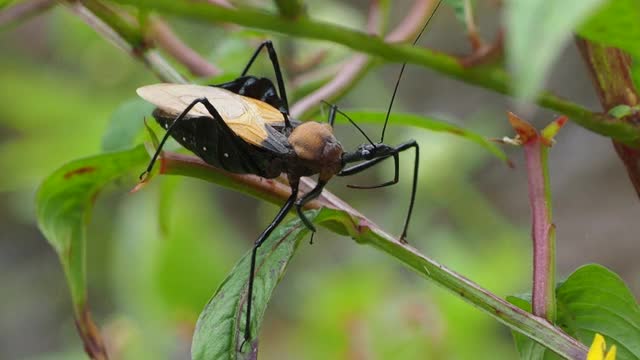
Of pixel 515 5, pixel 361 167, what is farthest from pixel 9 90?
pixel 515 5

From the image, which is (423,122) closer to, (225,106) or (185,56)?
(225,106)

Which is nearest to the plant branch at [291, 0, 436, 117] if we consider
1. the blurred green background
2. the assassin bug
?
the assassin bug

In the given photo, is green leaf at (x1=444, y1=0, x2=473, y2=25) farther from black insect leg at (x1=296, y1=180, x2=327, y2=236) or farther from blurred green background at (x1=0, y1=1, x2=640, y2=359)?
blurred green background at (x1=0, y1=1, x2=640, y2=359)

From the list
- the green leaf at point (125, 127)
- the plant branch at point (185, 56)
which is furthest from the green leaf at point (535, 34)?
the plant branch at point (185, 56)

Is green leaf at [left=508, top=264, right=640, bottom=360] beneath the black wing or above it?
above

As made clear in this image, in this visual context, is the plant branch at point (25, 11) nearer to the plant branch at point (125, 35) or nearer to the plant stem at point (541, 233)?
the plant branch at point (125, 35)

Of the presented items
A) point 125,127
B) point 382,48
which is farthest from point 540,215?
point 125,127
